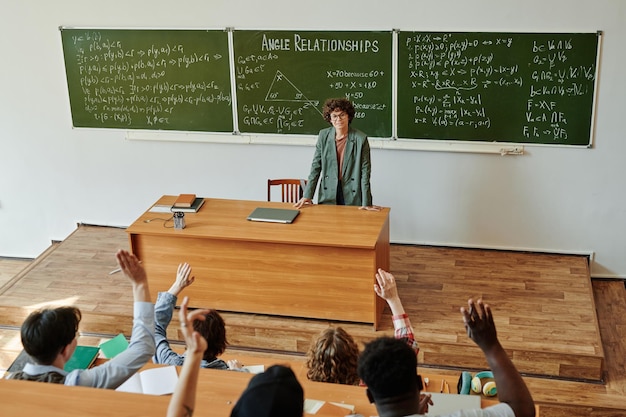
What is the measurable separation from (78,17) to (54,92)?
2.43ft

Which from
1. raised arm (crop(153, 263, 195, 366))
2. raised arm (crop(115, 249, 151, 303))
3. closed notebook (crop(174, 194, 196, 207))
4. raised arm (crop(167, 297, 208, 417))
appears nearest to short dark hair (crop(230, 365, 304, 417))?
raised arm (crop(167, 297, 208, 417))

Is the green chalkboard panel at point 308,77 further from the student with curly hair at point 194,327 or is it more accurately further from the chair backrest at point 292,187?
the student with curly hair at point 194,327

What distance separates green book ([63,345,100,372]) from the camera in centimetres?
398

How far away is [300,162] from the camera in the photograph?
6.83 metres

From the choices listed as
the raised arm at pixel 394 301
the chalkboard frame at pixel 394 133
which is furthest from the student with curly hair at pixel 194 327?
the chalkboard frame at pixel 394 133

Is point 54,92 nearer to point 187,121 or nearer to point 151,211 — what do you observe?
point 187,121

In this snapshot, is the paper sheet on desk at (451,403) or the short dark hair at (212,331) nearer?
the paper sheet on desk at (451,403)

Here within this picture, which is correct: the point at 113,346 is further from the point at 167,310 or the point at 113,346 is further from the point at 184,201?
the point at 184,201

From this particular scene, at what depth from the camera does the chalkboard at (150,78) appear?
6699 mm

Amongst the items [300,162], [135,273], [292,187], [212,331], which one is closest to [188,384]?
[135,273]

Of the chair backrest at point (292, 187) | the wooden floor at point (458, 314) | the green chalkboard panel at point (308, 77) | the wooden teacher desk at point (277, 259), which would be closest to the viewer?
the wooden floor at point (458, 314)

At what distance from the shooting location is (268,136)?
268 inches

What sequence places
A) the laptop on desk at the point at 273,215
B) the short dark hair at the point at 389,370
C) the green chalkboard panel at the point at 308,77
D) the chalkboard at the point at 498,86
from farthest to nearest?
the green chalkboard panel at the point at 308,77 < the chalkboard at the point at 498,86 < the laptop on desk at the point at 273,215 < the short dark hair at the point at 389,370

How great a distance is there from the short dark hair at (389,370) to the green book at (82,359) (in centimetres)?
218
